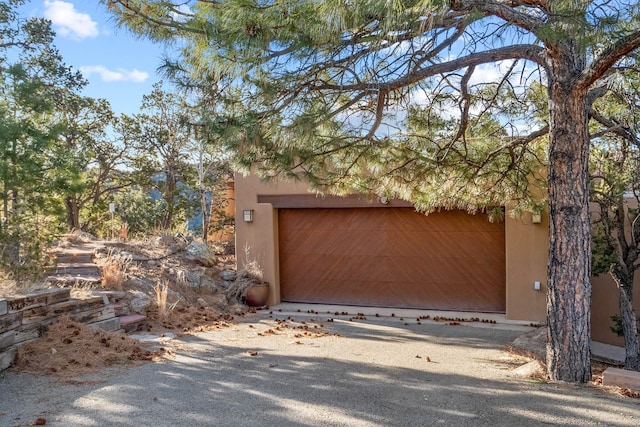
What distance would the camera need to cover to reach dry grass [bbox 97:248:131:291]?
8547 mm

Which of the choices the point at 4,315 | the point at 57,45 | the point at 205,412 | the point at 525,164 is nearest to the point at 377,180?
the point at 525,164

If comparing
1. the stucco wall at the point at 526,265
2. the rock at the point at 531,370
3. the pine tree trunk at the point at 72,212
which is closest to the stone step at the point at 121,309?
the rock at the point at 531,370

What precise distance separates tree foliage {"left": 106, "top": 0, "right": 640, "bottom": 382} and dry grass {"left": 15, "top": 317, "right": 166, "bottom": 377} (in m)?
2.64

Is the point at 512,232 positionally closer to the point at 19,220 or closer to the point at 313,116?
the point at 313,116

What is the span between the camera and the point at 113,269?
346 inches

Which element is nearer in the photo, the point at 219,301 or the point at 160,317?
the point at 160,317

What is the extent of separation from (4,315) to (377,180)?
488cm

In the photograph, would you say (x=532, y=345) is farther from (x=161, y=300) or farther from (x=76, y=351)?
(x=76, y=351)

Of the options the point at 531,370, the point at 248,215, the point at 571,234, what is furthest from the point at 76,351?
the point at 248,215

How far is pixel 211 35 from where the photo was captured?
4555 millimetres

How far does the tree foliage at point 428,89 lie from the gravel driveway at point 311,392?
3.51 ft

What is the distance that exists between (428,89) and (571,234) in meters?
2.53

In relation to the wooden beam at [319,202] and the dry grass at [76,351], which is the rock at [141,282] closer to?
the dry grass at [76,351]

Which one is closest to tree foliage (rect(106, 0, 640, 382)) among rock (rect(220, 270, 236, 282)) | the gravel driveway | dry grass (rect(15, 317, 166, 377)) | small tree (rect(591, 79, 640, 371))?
small tree (rect(591, 79, 640, 371))
